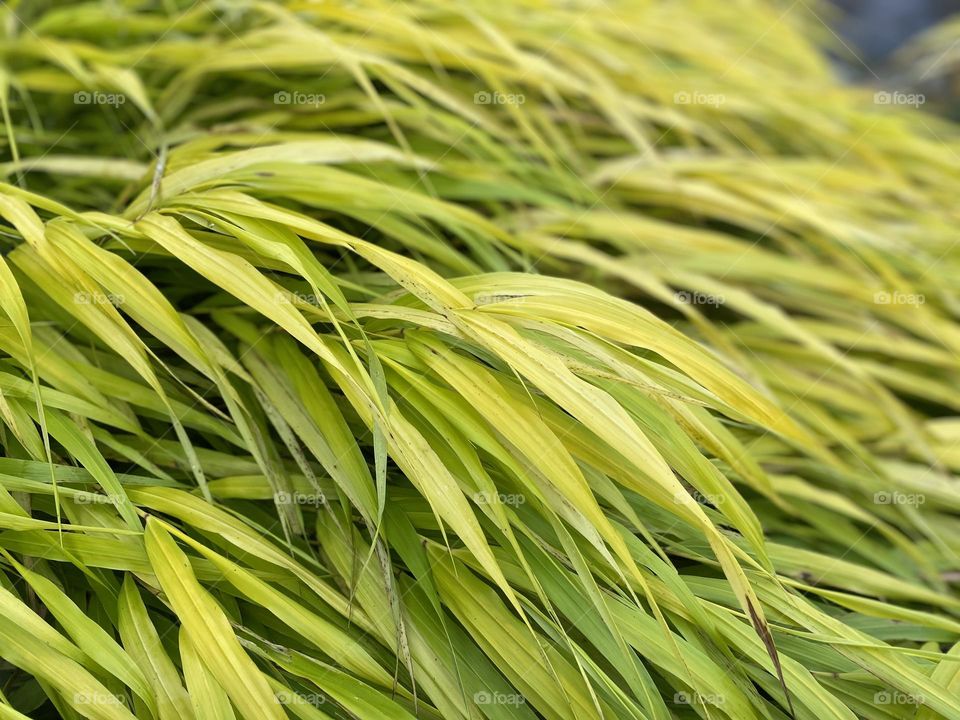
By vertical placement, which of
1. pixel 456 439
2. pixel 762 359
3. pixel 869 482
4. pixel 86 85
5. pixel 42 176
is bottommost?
pixel 869 482

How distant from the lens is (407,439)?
2.43 ft

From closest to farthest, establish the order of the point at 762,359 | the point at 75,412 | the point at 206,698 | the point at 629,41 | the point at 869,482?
the point at 206,698 < the point at 75,412 < the point at 869,482 < the point at 762,359 < the point at 629,41

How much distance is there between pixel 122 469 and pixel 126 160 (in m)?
0.50

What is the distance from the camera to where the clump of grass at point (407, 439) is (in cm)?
72

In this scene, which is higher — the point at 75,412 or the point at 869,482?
the point at 75,412

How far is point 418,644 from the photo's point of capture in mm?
754

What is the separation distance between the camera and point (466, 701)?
0.72m

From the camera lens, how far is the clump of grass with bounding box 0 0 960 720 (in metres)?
0.72

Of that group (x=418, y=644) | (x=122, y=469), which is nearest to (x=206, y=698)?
(x=418, y=644)

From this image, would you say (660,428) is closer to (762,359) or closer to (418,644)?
(418,644)

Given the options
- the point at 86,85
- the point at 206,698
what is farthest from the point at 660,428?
the point at 86,85

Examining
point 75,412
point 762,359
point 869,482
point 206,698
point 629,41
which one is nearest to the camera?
point 206,698

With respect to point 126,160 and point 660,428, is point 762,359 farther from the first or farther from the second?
point 126,160

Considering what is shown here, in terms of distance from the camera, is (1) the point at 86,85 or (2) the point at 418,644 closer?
(2) the point at 418,644
